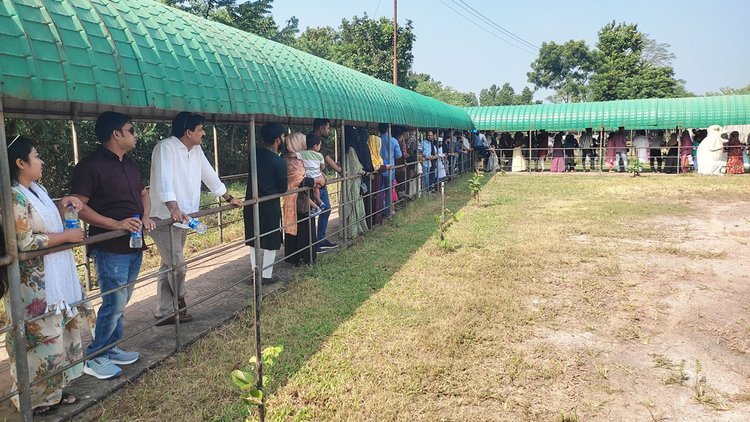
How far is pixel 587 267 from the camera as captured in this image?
21.4 feet

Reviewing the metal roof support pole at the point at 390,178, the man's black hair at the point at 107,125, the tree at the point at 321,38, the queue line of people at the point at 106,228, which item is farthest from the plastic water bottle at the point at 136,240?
the tree at the point at 321,38

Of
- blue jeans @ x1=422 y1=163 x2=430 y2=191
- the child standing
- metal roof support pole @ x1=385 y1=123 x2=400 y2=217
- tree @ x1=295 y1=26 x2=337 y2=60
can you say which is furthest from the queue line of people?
tree @ x1=295 y1=26 x2=337 y2=60

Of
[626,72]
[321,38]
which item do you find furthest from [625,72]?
[321,38]

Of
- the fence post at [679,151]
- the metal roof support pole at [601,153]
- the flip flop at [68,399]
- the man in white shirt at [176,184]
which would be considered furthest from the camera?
the metal roof support pole at [601,153]

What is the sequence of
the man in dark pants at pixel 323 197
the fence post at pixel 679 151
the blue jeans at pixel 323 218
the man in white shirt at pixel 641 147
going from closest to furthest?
the man in dark pants at pixel 323 197
the blue jeans at pixel 323 218
the fence post at pixel 679 151
the man in white shirt at pixel 641 147

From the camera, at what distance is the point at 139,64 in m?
3.22

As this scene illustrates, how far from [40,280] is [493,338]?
3.28 m

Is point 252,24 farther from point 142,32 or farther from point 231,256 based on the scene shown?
point 142,32

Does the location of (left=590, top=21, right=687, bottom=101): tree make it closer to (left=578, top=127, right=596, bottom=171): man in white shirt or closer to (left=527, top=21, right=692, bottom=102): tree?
(left=527, top=21, right=692, bottom=102): tree

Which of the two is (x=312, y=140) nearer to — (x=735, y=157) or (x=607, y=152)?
(x=607, y=152)

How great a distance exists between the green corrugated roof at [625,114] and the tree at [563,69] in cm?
2762

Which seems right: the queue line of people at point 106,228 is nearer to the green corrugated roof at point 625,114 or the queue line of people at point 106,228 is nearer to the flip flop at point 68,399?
the flip flop at point 68,399

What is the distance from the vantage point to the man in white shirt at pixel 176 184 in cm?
395

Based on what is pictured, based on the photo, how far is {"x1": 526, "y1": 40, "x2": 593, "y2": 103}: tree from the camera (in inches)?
1841
